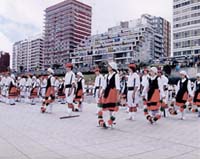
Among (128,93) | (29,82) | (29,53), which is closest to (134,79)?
(128,93)

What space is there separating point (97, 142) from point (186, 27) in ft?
224

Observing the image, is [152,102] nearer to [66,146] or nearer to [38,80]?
[66,146]

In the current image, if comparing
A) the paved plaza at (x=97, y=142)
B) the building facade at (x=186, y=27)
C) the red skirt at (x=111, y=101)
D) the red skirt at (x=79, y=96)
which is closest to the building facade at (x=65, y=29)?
the building facade at (x=186, y=27)

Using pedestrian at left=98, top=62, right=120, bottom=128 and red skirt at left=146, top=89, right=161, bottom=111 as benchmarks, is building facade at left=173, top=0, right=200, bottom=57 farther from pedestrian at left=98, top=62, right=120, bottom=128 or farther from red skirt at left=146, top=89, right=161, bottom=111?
pedestrian at left=98, top=62, right=120, bottom=128

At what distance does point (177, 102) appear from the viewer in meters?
9.32

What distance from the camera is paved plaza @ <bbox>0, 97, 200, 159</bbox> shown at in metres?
4.30

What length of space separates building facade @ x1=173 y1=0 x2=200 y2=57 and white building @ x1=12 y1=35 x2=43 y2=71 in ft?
223

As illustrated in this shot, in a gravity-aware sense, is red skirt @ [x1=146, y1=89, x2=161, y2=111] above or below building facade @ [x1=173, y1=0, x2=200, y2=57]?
below

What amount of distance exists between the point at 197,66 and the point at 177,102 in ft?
75.4

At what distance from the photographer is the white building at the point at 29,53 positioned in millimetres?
125125

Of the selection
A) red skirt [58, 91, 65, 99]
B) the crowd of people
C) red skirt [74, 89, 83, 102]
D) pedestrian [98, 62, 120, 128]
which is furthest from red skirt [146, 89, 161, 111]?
red skirt [58, 91, 65, 99]

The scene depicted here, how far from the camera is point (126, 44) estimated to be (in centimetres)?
8631

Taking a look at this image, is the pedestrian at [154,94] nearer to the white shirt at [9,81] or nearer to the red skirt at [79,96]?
the red skirt at [79,96]

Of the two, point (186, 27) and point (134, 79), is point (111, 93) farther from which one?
point (186, 27)
